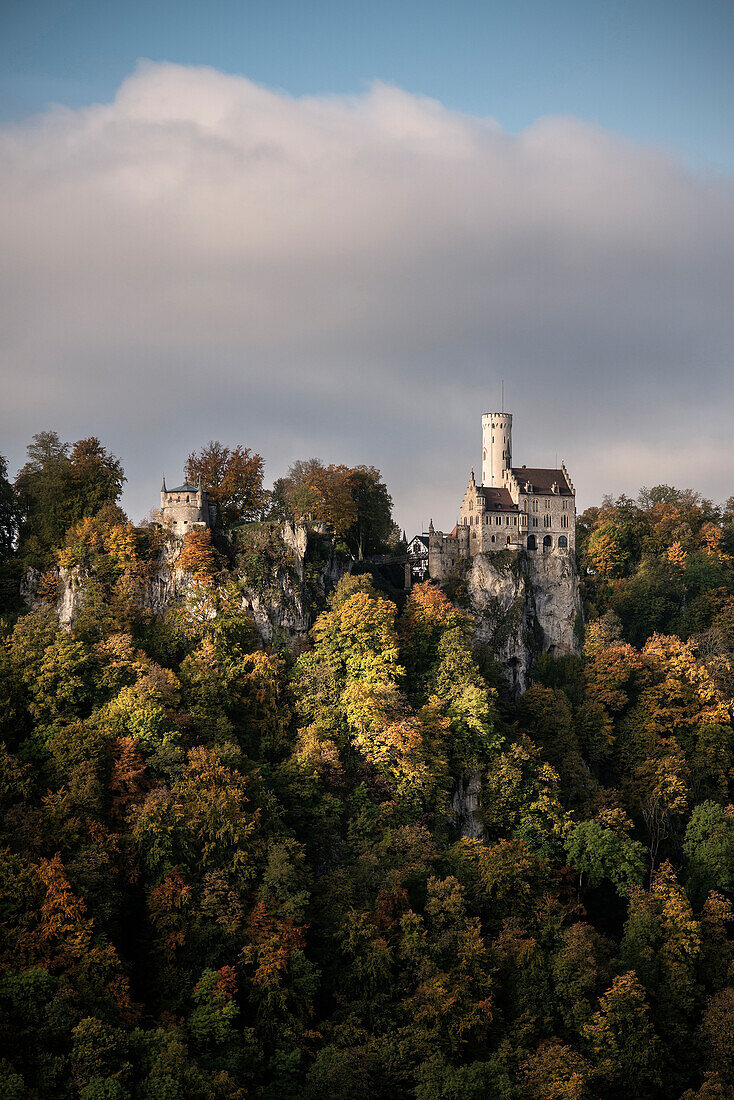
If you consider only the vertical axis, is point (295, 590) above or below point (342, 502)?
below

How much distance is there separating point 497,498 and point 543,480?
12.4 ft

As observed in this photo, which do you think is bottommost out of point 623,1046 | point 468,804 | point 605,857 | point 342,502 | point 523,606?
point 623,1046

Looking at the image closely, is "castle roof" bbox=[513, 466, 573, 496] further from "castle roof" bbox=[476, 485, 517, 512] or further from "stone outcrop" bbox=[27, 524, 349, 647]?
"stone outcrop" bbox=[27, 524, 349, 647]

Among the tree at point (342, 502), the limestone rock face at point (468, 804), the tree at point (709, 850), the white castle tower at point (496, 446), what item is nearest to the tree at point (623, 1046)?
the tree at point (709, 850)

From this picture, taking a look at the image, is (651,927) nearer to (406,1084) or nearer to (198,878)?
(406,1084)

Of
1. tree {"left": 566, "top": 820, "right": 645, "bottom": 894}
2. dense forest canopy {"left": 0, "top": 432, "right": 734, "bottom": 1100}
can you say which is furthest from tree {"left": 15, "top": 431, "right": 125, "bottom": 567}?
tree {"left": 566, "top": 820, "right": 645, "bottom": 894}

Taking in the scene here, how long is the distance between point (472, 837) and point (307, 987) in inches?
611

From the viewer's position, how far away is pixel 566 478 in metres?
80.5

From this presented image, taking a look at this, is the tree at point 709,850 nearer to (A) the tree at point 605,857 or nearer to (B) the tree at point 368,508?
(A) the tree at point 605,857

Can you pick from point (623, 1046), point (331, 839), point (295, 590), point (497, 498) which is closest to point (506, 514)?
point (497, 498)

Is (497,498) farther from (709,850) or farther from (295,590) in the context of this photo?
(709,850)

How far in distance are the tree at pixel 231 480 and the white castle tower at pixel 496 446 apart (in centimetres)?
1767

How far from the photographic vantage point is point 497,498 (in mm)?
78062

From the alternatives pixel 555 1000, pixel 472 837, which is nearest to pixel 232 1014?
pixel 555 1000
